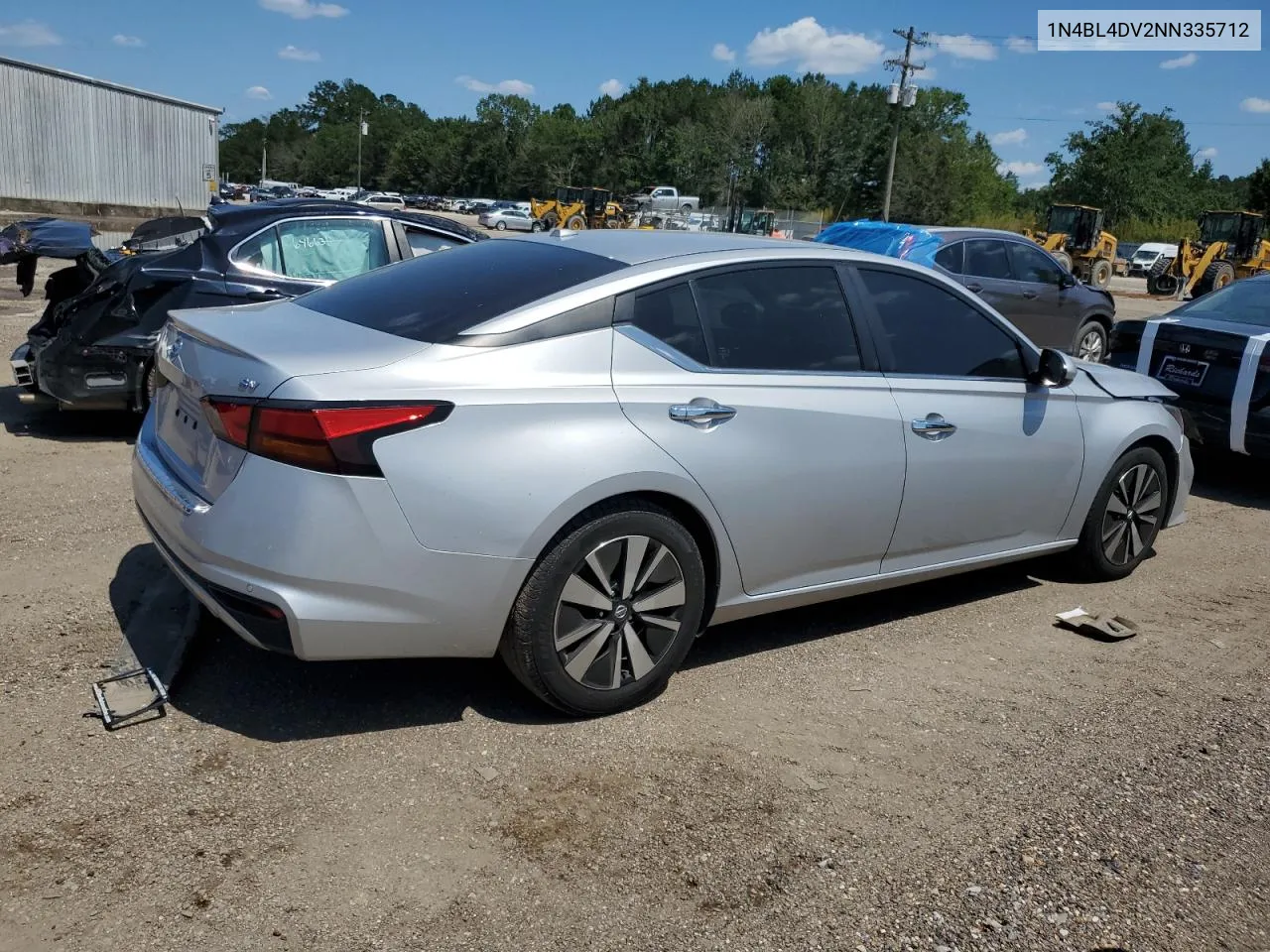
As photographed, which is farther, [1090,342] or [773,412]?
[1090,342]

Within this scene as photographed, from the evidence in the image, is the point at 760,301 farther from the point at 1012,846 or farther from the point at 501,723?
the point at 1012,846

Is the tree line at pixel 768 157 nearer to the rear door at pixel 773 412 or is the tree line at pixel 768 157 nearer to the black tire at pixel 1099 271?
the black tire at pixel 1099 271

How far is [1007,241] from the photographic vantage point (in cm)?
1196

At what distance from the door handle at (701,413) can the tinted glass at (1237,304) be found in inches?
220

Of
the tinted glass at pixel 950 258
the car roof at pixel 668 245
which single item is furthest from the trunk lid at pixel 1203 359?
the car roof at pixel 668 245

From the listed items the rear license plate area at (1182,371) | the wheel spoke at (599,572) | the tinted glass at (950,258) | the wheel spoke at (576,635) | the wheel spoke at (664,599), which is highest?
the tinted glass at (950,258)

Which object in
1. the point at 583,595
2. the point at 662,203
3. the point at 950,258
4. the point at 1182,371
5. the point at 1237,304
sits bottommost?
the point at 583,595

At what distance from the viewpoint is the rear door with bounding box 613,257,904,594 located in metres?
3.62

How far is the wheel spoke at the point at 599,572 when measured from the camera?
11.2 feet

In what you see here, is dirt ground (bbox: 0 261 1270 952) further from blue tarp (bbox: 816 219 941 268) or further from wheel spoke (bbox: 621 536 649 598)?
blue tarp (bbox: 816 219 941 268)

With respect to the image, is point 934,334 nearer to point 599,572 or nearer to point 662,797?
point 599,572

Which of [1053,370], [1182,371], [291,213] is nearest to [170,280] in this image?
[291,213]

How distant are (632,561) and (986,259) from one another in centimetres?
942

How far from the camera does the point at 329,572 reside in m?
3.07
